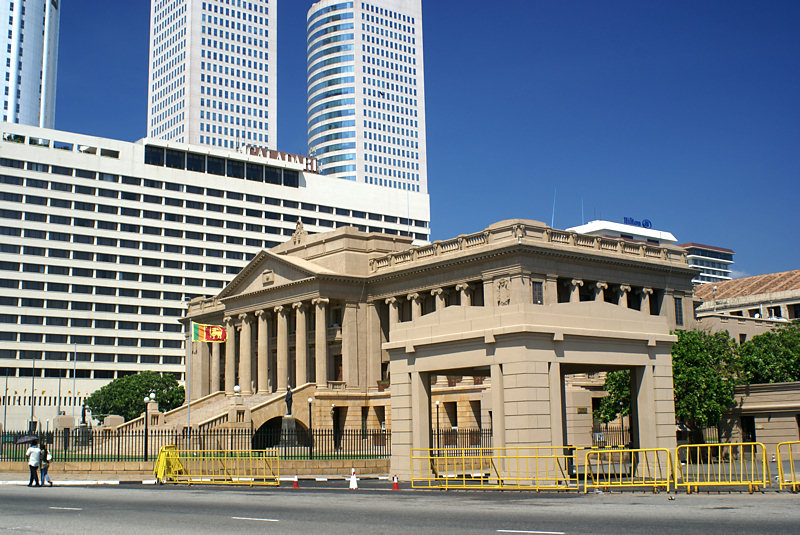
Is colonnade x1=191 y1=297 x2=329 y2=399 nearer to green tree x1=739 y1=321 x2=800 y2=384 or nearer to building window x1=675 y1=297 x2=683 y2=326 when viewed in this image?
building window x1=675 y1=297 x2=683 y2=326

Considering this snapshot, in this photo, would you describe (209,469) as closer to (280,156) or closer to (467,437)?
(467,437)

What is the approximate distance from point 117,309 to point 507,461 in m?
109

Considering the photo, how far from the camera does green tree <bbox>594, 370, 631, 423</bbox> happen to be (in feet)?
178

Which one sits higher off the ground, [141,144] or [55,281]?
[141,144]

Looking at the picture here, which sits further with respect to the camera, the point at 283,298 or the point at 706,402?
the point at 283,298

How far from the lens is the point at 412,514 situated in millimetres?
19109

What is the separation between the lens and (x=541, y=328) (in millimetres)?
28234

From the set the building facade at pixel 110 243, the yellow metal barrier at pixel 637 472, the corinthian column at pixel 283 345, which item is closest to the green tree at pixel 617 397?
the yellow metal barrier at pixel 637 472

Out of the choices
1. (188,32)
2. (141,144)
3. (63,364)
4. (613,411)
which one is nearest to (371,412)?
(613,411)

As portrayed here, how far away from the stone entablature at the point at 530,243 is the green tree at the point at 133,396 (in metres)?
42.5

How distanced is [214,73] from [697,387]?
5724 inches

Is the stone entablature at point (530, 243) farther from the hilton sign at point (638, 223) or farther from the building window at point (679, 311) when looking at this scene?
the hilton sign at point (638, 223)

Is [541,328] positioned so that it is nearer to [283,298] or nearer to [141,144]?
[283,298]

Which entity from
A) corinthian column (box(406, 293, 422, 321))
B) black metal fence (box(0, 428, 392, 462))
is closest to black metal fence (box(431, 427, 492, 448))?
black metal fence (box(0, 428, 392, 462))
